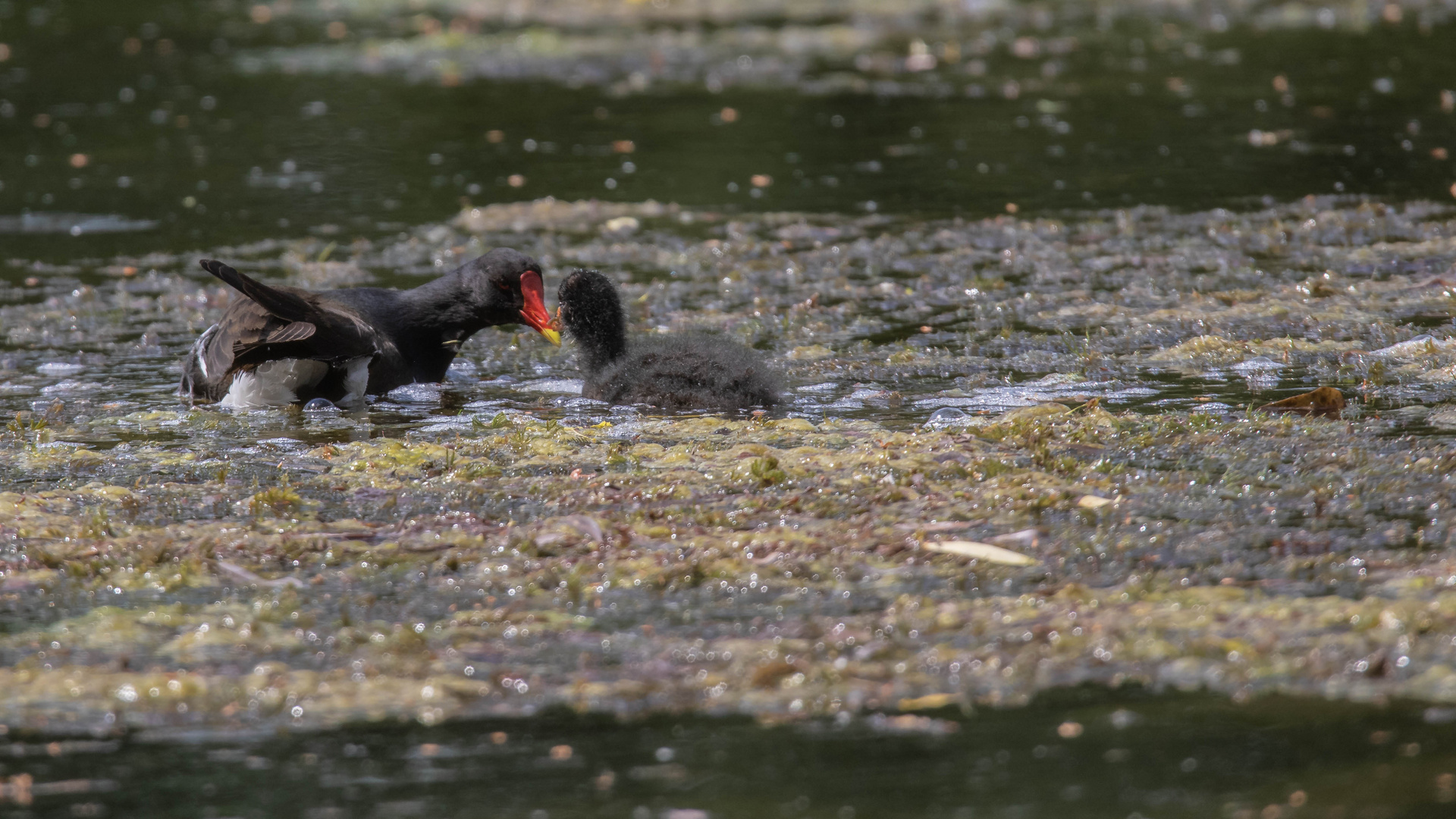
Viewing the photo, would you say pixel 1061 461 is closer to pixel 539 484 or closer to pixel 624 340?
pixel 539 484

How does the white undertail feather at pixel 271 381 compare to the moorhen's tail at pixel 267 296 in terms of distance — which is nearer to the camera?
the moorhen's tail at pixel 267 296

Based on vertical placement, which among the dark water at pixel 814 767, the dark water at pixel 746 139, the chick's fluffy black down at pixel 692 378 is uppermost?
the dark water at pixel 746 139

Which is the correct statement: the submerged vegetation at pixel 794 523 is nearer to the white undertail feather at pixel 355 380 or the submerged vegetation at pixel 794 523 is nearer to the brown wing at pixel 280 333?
the white undertail feather at pixel 355 380

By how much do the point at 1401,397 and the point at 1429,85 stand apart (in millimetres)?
10331

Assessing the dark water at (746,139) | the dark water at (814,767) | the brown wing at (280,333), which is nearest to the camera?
the dark water at (814,767)

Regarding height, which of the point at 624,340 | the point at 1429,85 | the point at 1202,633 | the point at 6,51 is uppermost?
the point at 6,51

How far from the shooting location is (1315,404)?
6.23m

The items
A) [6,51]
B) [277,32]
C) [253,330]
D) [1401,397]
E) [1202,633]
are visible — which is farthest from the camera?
[277,32]

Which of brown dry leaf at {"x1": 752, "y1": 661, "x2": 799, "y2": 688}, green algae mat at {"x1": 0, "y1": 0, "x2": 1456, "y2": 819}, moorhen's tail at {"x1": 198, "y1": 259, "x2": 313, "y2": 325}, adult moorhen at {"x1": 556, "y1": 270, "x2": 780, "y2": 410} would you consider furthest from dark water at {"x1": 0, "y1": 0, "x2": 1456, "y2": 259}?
brown dry leaf at {"x1": 752, "y1": 661, "x2": 799, "y2": 688}

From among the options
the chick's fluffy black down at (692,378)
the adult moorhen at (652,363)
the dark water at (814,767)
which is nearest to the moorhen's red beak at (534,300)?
the adult moorhen at (652,363)

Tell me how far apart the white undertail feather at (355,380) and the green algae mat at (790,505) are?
14cm

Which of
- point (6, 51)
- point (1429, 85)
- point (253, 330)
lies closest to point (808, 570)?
point (253, 330)

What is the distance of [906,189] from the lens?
39.9ft

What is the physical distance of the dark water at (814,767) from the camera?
10.9 feet
